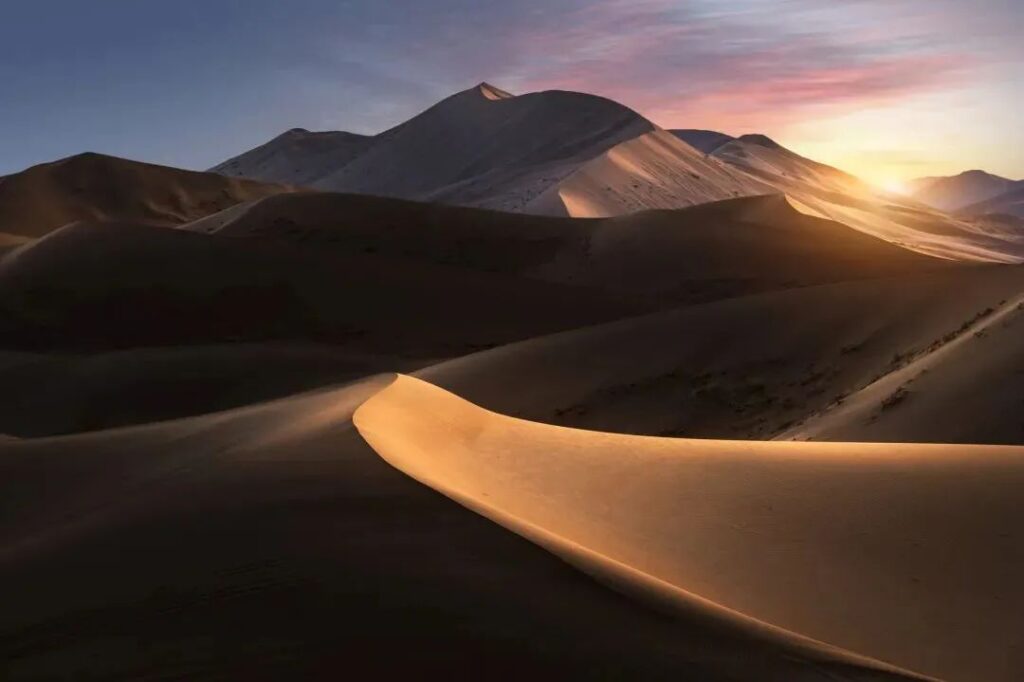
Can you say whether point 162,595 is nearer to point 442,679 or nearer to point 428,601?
point 428,601

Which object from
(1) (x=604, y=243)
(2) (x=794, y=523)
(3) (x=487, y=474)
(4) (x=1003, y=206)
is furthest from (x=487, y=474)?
(4) (x=1003, y=206)

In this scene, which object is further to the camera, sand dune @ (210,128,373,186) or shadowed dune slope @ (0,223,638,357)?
sand dune @ (210,128,373,186)

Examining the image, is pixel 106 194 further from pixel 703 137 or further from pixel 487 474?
pixel 703 137

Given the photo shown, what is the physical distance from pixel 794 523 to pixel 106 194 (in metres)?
57.0

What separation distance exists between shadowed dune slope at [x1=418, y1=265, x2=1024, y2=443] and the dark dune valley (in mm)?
64

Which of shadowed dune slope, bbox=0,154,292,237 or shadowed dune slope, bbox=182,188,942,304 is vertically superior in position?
shadowed dune slope, bbox=0,154,292,237

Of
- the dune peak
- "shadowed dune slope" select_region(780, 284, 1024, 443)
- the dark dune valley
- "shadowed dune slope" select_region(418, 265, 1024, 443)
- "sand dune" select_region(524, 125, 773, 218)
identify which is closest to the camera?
the dark dune valley

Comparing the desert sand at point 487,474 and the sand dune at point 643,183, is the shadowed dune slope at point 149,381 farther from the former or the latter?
the sand dune at point 643,183

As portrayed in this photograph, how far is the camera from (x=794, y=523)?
481cm

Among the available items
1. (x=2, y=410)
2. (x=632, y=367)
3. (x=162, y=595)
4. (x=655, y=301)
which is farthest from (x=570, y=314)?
(x=162, y=595)

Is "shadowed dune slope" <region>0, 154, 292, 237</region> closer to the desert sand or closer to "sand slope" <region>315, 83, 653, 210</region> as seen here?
"sand slope" <region>315, 83, 653, 210</region>

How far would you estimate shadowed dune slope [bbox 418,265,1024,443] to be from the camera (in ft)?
39.6

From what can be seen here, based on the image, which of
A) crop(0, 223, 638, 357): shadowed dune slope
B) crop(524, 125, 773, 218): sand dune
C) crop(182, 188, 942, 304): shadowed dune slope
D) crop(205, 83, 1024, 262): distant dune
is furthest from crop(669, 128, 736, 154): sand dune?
crop(0, 223, 638, 357): shadowed dune slope

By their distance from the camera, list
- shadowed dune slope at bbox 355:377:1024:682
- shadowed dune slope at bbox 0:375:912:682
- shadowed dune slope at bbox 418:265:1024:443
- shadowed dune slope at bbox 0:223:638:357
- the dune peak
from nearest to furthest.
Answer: shadowed dune slope at bbox 0:375:912:682, shadowed dune slope at bbox 355:377:1024:682, shadowed dune slope at bbox 418:265:1024:443, shadowed dune slope at bbox 0:223:638:357, the dune peak
